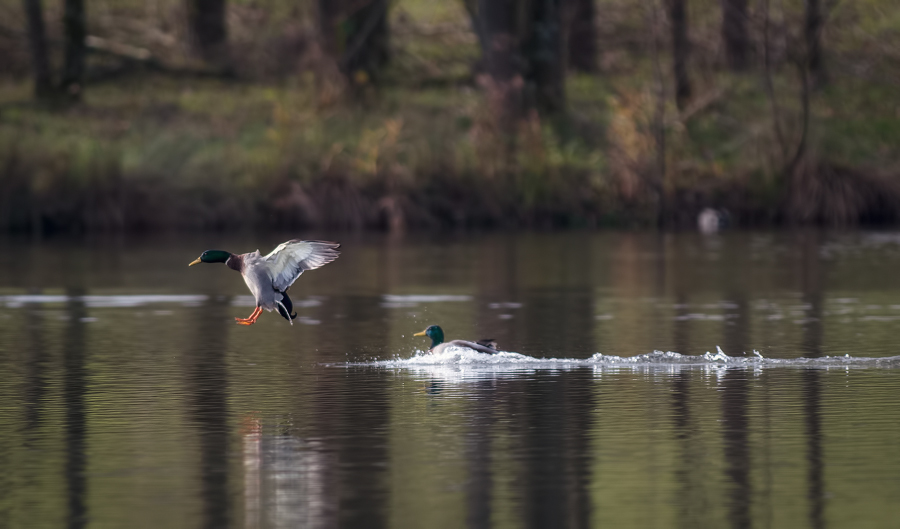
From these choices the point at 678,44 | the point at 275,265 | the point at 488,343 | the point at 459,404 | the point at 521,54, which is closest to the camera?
the point at 459,404

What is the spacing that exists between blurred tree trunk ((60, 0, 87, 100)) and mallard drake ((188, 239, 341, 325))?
30969mm

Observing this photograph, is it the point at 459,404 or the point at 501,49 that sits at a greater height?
the point at 501,49

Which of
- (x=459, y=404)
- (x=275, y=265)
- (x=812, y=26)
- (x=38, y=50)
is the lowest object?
(x=459, y=404)

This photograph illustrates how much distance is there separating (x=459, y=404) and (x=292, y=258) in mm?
2233

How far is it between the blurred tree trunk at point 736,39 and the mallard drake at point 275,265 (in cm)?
3407

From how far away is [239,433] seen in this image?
1093cm

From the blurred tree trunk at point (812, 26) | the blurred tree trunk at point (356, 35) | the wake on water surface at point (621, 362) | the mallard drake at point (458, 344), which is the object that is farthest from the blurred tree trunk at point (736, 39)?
the wake on water surface at point (621, 362)

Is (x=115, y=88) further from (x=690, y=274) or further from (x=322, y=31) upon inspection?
(x=690, y=274)

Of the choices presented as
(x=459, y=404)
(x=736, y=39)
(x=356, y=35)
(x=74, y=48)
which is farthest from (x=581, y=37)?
(x=459, y=404)

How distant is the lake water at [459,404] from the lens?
870cm

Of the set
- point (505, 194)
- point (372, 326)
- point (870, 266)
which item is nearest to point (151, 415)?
point (372, 326)

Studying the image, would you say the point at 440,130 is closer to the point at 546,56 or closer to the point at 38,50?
the point at 546,56

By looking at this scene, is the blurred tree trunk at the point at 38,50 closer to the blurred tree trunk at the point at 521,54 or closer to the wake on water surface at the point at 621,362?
the blurred tree trunk at the point at 521,54

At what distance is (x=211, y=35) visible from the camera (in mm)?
48438
